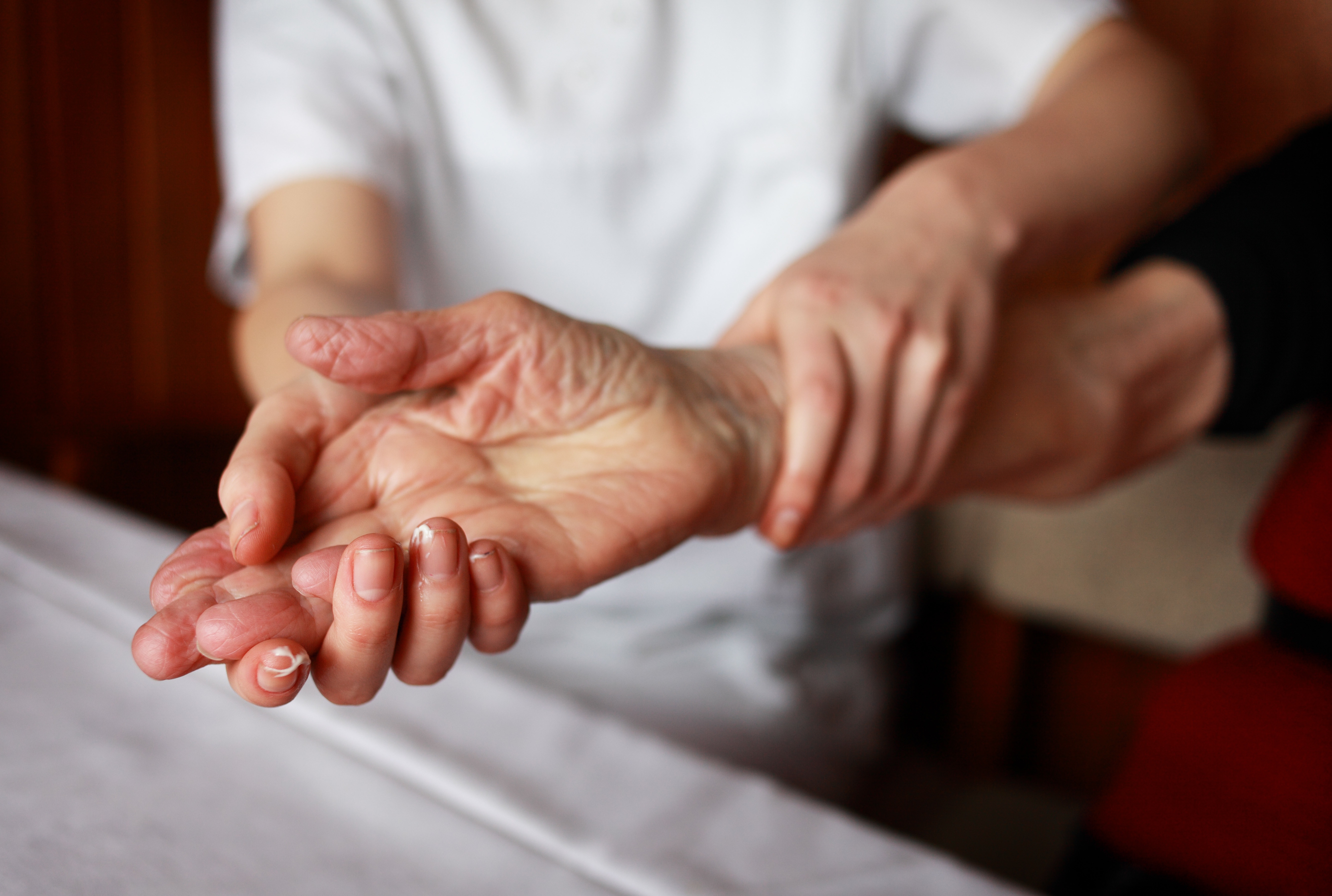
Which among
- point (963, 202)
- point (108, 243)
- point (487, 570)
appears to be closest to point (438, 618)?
point (487, 570)

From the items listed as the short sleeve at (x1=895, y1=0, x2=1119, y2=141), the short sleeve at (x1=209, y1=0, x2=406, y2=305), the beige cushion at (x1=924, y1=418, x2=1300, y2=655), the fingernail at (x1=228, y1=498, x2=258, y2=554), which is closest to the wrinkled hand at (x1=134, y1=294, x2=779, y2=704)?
the fingernail at (x1=228, y1=498, x2=258, y2=554)

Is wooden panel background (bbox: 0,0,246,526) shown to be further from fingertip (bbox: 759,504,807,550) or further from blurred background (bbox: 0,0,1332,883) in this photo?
fingertip (bbox: 759,504,807,550)

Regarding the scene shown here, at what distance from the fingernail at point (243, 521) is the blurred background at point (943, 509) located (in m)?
0.25

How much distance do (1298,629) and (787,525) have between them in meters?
0.19

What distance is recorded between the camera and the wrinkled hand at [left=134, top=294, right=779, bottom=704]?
17 centimetres

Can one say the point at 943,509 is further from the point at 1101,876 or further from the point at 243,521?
the point at 243,521

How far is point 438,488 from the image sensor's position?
0.75 ft

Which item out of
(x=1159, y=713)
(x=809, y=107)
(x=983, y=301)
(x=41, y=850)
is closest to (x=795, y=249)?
(x=809, y=107)

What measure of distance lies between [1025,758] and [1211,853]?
2.05 feet

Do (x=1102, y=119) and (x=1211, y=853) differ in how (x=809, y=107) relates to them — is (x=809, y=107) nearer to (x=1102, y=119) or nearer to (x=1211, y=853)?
(x=1102, y=119)

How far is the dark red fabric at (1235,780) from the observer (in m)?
0.24

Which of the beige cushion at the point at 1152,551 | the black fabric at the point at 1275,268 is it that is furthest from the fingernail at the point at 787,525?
the beige cushion at the point at 1152,551

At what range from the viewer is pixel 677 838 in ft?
0.84

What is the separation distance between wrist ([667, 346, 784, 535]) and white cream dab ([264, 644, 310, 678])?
0.47 ft
